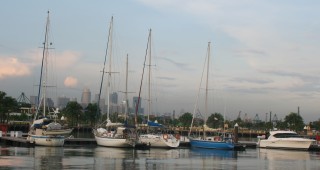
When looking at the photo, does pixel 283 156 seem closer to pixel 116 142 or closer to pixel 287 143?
pixel 287 143

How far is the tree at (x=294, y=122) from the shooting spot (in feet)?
485

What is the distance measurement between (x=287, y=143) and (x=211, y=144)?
1301 centimetres

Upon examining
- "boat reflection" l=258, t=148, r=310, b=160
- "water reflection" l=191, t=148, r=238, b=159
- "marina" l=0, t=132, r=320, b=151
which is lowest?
"boat reflection" l=258, t=148, r=310, b=160

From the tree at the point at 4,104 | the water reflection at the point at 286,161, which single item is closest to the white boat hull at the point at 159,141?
the water reflection at the point at 286,161

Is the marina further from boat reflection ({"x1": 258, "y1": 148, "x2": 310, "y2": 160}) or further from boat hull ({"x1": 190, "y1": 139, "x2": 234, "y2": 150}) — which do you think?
boat reflection ({"x1": 258, "y1": 148, "x2": 310, "y2": 160})

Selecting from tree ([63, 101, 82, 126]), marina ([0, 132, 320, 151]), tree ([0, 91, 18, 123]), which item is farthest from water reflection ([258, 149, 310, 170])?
tree ([63, 101, 82, 126])

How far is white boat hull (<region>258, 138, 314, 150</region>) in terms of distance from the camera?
70.3 m

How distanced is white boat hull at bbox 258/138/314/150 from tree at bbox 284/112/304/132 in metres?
Answer: 77.3

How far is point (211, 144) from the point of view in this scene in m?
66.4

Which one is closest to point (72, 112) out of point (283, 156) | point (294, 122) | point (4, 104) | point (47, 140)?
point (4, 104)

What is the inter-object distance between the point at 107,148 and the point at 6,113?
76.9 meters

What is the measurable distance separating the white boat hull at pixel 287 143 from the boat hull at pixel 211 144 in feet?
34.3

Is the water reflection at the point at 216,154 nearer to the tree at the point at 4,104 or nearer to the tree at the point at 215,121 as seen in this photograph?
the tree at the point at 4,104

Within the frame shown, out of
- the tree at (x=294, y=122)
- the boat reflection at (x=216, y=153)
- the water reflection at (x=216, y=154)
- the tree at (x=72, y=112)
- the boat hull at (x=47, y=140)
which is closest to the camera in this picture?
the water reflection at (x=216, y=154)
